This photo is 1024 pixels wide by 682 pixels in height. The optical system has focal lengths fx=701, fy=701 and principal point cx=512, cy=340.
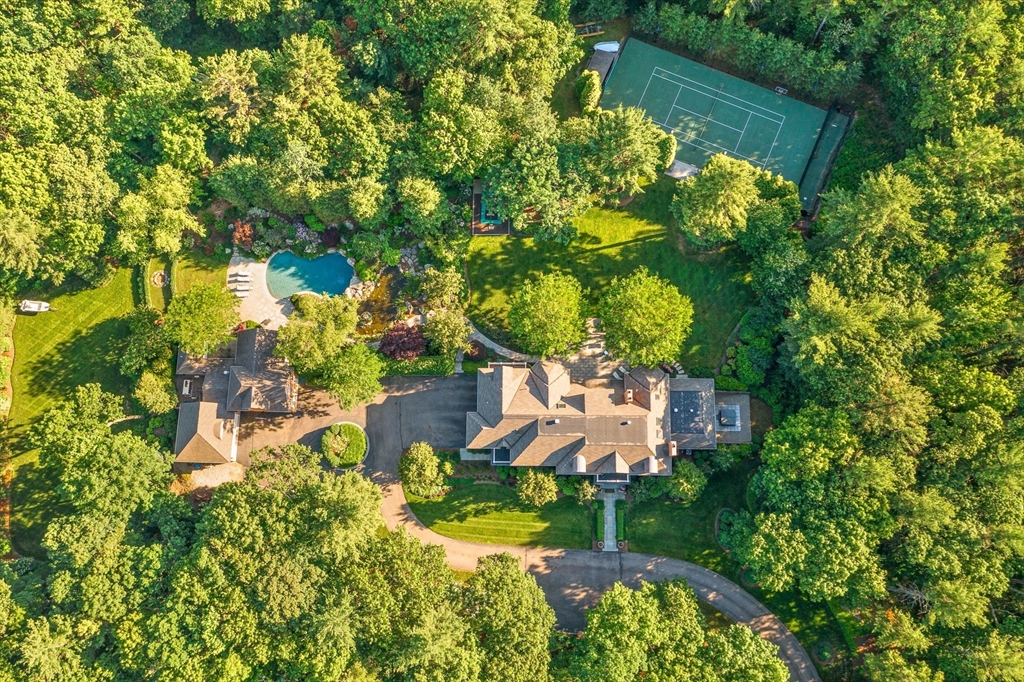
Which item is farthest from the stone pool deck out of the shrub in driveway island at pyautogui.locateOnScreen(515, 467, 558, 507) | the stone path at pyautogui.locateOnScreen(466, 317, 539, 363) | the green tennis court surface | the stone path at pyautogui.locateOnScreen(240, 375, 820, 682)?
the green tennis court surface

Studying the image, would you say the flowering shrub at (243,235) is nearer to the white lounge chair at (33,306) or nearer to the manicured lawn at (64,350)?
the manicured lawn at (64,350)

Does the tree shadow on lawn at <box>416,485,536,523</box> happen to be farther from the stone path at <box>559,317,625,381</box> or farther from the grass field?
the grass field

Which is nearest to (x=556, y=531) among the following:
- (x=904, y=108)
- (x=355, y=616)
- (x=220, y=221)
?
(x=355, y=616)

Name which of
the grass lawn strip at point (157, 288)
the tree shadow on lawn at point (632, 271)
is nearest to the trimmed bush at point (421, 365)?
the tree shadow on lawn at point (632, 271)

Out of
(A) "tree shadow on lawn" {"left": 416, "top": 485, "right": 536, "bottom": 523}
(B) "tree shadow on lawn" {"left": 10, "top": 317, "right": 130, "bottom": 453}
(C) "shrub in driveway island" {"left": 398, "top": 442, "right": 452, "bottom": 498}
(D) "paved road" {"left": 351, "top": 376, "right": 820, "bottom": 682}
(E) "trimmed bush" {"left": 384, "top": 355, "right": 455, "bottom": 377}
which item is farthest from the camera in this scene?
(B) "tree shadow on lawn" {"left": 10, "top": 317, "right": 130, "bottom": 453}

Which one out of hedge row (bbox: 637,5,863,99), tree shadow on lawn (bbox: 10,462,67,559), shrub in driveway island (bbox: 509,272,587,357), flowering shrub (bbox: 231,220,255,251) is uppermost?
hedge row (bbox: 637,5,863,99)
